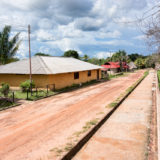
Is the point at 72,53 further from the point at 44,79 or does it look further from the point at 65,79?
the point at 44,79

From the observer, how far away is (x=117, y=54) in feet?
313

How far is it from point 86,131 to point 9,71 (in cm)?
1841

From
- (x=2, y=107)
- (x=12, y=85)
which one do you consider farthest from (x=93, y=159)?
(x=12, y=85)

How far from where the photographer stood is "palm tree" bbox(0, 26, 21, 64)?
2922cm

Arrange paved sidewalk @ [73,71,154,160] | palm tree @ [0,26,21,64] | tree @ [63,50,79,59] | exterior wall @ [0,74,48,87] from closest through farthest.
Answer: paved sidewalk @ [73,71,154,160] → exterior wall @ [0,74,48,87] → palm tree @ [0,26,21,64] → tree @ [63,50,79,59]

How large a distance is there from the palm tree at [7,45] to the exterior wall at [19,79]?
817 centimetres

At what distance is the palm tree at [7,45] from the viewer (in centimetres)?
2922

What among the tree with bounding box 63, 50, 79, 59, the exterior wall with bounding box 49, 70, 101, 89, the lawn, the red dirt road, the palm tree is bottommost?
the red dirt road

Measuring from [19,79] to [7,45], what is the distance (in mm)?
10954

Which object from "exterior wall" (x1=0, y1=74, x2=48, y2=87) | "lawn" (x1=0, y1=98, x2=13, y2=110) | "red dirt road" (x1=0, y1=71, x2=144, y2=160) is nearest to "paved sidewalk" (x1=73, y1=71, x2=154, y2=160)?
"red dirt road" (x1=0, y1=71, x2=144, y2=160)

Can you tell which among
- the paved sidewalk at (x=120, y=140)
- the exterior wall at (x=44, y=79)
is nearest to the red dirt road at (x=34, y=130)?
the paved sidewalk at (x=120, y=140)

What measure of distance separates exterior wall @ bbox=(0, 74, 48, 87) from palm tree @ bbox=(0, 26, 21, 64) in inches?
322

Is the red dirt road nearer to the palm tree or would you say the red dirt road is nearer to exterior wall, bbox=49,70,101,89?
exterior wall, bbox=49,70,101,89

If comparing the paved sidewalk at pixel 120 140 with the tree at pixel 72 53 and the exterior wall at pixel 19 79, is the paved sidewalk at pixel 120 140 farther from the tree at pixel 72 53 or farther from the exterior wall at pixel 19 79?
the tree at pixel 72 53
